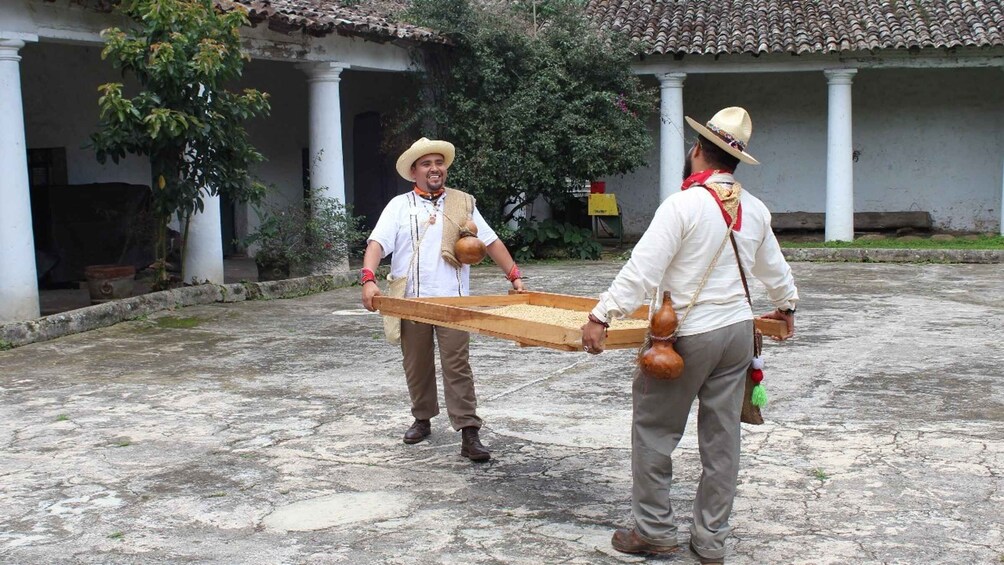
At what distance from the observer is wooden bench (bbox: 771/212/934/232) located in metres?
19.1

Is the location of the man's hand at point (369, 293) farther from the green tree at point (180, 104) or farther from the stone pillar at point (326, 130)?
the stone pillar at point (326, 130)

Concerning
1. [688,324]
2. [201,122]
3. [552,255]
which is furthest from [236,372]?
[552,255]

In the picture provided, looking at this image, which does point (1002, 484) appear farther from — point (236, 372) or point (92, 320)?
point (92, 320)

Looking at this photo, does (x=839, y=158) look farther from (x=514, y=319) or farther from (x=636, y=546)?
(x=636, y=546)

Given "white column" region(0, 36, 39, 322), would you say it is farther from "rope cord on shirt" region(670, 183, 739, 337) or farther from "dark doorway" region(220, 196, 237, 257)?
"rope cord on shirt" region(670, 183, 739, 337)

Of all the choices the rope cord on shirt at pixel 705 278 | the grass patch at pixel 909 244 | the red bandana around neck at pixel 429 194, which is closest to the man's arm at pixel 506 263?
the red bandana around neck at pixel 429 194

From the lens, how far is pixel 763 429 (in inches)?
236

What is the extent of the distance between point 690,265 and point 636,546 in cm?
104

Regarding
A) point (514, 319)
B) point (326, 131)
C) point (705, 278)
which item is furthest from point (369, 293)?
point (326, 131)

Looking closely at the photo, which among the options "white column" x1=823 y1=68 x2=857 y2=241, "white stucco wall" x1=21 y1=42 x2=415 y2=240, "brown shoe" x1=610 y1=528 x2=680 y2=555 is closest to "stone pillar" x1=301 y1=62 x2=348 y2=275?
"white stucco wall" x1=21 y1=42 x2=415 y2=240

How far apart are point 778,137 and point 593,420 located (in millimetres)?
14615

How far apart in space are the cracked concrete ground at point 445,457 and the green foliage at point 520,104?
277 inches

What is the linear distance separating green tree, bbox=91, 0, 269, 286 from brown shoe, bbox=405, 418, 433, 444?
18.2 ft

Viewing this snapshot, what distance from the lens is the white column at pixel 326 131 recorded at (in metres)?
14.4
